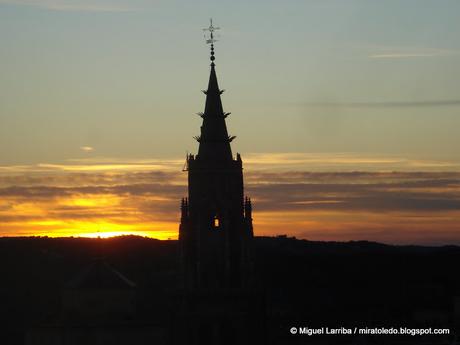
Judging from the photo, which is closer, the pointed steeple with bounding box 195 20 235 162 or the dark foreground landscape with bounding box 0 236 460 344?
the pointed steeple with bounding box 195 20 235 162

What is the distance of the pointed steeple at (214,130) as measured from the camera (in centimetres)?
7331

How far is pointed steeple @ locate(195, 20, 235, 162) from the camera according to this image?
241ft

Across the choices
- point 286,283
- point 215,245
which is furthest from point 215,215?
point 286,283

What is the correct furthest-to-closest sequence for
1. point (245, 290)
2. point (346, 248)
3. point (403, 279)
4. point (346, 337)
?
point (346, 248), point (403, 279), point (346, 337), point (245, 290)

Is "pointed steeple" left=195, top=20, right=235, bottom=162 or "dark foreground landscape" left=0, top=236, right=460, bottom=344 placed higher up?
"pointed steeple" left=195, top=20, right=235, bottom=162

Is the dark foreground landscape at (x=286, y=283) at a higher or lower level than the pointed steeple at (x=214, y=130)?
lower

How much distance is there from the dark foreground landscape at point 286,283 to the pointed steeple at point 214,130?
26.2 ft

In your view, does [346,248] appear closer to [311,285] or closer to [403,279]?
[403,279]

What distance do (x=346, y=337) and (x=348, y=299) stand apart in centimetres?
5338

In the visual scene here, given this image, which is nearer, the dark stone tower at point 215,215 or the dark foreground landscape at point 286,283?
the dark stone tower at point 215,215

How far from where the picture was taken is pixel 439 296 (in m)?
146

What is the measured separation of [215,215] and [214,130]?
5.05 metres

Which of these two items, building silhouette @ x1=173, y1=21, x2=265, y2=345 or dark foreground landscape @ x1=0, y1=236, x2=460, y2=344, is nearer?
building silhouette @ x1=173, y1=21, x2=265, y2=345

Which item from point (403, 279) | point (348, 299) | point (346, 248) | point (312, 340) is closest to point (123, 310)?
point (312, 340)
